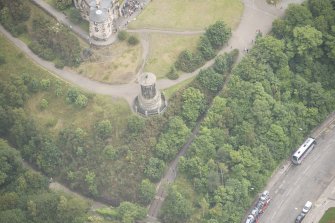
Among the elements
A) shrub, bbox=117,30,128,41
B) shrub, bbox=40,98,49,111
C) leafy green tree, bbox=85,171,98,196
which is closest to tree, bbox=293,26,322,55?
shrub, bbox=117,30,128,41

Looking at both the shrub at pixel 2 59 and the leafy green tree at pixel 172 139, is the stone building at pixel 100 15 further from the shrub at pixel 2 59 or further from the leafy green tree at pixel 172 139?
the leafy green tree at pixel 172 139

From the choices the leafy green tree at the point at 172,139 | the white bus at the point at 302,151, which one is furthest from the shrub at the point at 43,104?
the white bus at the point at 302,151

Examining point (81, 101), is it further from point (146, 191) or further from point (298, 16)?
point (298, 16)

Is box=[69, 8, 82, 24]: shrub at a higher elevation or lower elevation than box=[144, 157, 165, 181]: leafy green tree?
higher

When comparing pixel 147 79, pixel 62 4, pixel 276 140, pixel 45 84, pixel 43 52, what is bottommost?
pixel 45 84

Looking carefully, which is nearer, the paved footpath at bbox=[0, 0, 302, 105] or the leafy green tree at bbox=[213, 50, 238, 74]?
the paved footpath at bbox=[0, 0, 302, 105]

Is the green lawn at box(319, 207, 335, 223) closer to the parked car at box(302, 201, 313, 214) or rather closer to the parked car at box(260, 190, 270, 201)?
the parked car at box(302, 201, 313, 214)

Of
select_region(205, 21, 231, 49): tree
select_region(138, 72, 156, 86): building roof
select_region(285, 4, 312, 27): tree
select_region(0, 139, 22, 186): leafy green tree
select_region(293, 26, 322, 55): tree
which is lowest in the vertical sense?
select_region(0, 139, 22, 186): leafy green tree

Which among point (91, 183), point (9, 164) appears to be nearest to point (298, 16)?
point (91, 183)

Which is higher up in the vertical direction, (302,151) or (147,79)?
(302,151)
